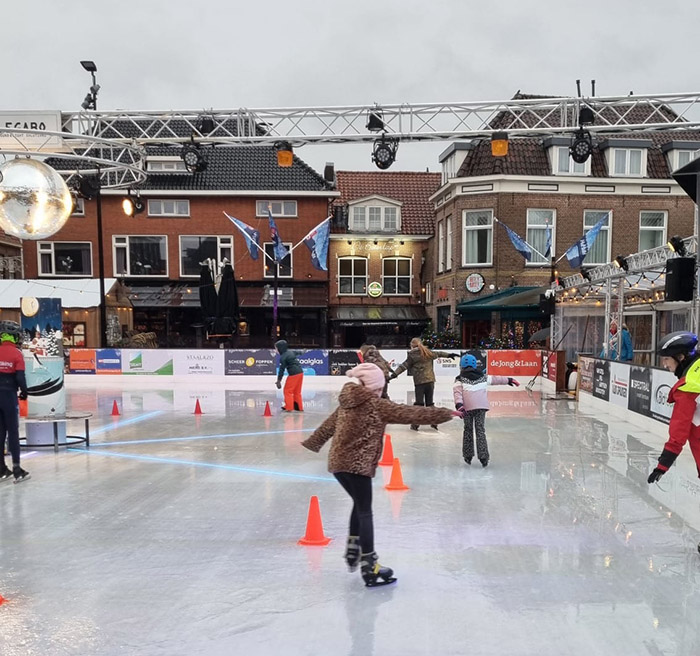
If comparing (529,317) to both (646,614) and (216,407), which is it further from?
(646,614)

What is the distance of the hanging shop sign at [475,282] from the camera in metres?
24.6

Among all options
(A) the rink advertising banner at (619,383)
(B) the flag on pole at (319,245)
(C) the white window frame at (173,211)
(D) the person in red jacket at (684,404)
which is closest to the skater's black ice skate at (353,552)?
(D) the person in red jacket at (684,404)

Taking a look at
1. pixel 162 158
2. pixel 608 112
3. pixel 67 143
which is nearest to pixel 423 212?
pixel 608 112

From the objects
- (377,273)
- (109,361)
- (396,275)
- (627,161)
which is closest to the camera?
(109,361)

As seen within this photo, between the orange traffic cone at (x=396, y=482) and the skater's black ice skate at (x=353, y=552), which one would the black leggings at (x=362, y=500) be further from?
the orange traffic cone at (x=396, y=482)

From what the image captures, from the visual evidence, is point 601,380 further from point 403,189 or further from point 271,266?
point 403,189

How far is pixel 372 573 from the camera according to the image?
4.54m

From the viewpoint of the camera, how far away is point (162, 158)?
29219 millimetres

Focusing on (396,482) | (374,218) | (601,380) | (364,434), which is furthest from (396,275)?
(364,434)

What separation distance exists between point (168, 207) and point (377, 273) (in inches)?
421

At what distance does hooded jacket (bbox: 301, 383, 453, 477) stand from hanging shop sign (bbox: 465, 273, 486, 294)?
20766 millimetres

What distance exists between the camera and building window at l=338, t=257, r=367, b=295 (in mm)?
30406

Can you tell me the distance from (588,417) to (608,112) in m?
17.3

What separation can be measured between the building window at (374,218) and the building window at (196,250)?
6.50 meters
